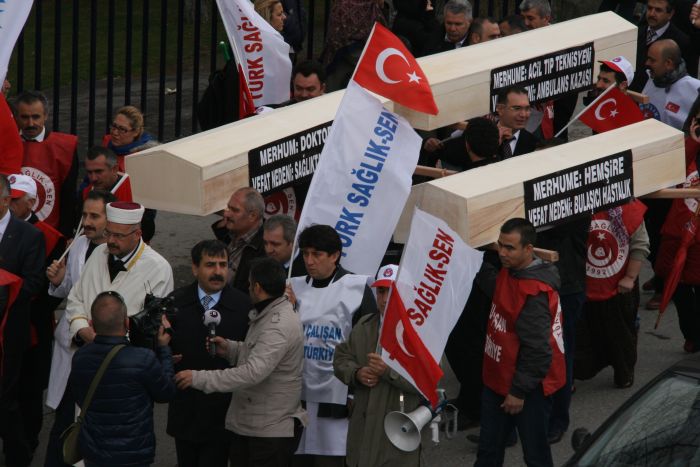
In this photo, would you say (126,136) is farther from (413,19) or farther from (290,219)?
(413,19)

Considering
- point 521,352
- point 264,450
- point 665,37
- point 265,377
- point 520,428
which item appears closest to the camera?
point 265,377

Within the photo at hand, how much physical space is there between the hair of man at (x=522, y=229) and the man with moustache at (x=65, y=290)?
232cm

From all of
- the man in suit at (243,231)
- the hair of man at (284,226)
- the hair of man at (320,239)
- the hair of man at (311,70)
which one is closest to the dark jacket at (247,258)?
the man in suit at (243,231)

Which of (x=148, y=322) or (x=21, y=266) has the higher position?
(x=148, y=322)

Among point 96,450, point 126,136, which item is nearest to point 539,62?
point 126,136

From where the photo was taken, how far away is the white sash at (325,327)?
7.11 meters

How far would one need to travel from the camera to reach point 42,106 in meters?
8.98

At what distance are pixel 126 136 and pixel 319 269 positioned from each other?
2.45 metres

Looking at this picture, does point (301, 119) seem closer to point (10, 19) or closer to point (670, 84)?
point (10, 19)

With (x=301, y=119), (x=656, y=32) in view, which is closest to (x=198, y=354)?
(x=301, y=119)

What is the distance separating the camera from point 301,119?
8438 millimetres

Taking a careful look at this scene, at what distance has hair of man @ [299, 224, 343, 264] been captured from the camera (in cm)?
702

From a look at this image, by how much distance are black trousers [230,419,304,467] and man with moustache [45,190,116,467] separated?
1034mm

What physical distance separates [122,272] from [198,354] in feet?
2.23
